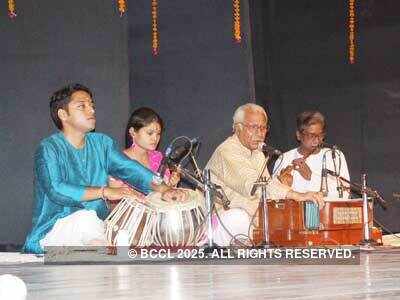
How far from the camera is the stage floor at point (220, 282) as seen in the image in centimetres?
217

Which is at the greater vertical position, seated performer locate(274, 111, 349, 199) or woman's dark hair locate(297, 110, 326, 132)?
woman's dark hair locate(297, 110, 326, 132)

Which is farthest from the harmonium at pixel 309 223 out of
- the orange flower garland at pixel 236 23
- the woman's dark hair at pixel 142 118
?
the orange flower garland at pixel 236 23

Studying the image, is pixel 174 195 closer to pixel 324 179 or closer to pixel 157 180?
pixel 157 180

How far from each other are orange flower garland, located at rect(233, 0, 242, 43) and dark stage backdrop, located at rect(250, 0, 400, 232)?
206 millimetres

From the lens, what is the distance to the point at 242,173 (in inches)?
205

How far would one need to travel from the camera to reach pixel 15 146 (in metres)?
5.66

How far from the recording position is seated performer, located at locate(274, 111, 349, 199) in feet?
19.0

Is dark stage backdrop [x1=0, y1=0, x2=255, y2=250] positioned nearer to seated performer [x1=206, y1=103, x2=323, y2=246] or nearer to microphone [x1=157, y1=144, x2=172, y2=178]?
seated performer [x1=206, y1=103, x2=323, y2=246]

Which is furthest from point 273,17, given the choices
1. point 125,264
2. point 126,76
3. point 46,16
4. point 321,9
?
point 125,264

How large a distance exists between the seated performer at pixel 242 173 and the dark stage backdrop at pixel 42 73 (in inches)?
34.4

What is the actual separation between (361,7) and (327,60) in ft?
1.63

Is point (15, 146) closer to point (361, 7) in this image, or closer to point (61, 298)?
point (361, 7)

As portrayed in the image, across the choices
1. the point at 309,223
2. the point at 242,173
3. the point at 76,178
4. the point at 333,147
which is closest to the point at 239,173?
the point at 242,173

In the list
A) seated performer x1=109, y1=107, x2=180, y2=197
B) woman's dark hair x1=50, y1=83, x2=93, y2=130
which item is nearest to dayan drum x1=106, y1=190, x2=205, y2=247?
seated performer x1=109, y1=107, x2=180, y2=197
